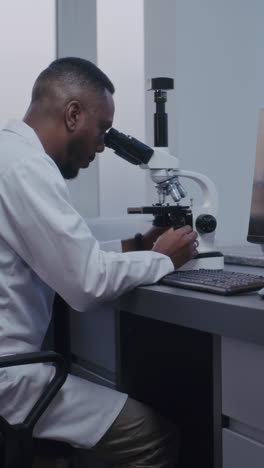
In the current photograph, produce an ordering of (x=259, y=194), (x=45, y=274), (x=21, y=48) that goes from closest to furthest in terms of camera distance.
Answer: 1. (x=45, y=274)
2. (x=259, y=194)
3. (x=21, y=48)

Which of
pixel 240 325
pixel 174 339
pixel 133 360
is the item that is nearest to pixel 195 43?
pixel 174 339

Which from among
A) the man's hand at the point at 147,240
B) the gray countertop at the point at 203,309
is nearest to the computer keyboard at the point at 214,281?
the gray countertop at the point at 203,309

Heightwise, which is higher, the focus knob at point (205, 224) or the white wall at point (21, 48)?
the white wall at point (21, 48)

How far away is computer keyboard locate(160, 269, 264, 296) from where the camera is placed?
3.56 feet

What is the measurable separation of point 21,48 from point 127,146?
1.07 metres

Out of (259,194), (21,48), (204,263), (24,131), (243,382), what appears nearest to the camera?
(243,382)

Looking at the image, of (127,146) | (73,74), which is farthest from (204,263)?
(73,74)

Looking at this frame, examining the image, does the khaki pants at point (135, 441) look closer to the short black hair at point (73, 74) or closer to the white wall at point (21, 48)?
the short black hair at point (73, 74)

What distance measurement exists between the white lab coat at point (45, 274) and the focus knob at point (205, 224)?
26 cm

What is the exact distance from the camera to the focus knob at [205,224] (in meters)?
1.46

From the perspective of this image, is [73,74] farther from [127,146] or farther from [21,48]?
[21,48]

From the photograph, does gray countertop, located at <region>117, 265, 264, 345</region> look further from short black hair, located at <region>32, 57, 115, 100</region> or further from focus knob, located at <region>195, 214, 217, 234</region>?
short black hair, located at <region>32, 57, 115, 100</region>

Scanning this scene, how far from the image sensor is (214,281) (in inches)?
46.4

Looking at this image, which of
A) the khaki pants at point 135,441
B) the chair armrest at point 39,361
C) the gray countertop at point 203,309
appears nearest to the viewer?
the gray countertop at point 203,309
